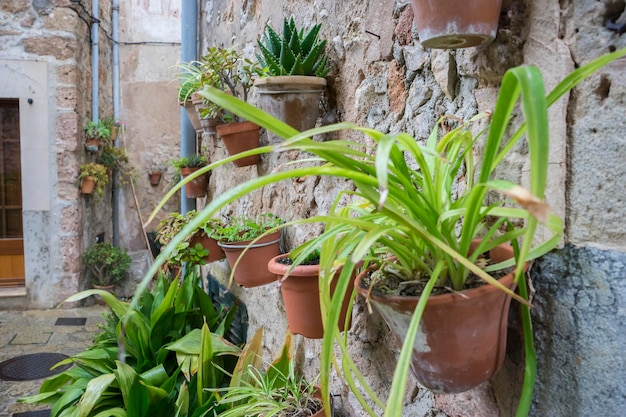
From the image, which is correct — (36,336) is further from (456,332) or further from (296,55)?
(456,332)

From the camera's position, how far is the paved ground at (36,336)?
3240 mm

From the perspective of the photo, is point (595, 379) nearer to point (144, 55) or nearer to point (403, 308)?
point (403, 308)

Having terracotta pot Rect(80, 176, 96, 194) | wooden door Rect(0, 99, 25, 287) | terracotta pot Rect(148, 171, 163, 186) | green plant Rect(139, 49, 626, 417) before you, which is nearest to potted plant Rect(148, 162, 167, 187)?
terracotta pot Rect(148, 171, 163, 186)

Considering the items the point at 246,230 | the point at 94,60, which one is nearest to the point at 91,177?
the point at 94,60

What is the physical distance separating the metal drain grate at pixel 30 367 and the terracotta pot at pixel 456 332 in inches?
129

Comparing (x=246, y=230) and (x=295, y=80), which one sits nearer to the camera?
(x=295, y=80)

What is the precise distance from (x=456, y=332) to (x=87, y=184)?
16.9 ft

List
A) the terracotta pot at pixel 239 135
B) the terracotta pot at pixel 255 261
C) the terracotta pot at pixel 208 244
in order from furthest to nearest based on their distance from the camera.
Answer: the terracotta pot at pixel 208 244 → the terracotta pot at pixel 239 135 → the terracotta pot at pixel 255 261

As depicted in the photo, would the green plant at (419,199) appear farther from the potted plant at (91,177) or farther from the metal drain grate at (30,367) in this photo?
the potted plant at (91,177)

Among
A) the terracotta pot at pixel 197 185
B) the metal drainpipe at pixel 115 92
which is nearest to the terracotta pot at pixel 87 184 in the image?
the metal drainpipe at pixel 115 92

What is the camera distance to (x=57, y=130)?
508cm

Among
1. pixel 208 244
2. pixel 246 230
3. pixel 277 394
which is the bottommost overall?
pixel 277 394

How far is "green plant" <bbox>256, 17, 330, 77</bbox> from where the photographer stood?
1.52m

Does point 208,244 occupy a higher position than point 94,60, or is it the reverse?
point 94,60
